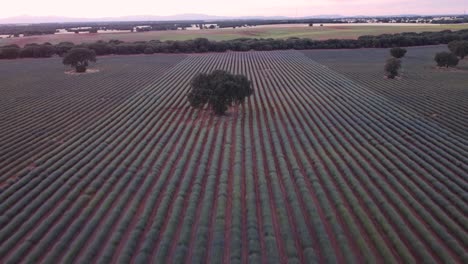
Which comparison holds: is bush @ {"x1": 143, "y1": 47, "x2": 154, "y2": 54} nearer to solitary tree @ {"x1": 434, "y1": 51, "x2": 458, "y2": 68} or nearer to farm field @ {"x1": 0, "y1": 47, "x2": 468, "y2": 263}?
farm field @ {"x1": 0, "y1": 47, "x2": 468, "y2": 263}

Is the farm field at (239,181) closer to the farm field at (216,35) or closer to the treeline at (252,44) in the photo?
the treeline at (252,44)

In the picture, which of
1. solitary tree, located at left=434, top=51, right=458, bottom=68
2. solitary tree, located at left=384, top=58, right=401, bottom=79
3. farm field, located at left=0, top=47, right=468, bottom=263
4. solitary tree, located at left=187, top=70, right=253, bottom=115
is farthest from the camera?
solitary tree, located at left=434, top=51, right=458, bottom=68

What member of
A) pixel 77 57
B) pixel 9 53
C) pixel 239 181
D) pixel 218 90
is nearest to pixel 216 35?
Result: pixel 9 53

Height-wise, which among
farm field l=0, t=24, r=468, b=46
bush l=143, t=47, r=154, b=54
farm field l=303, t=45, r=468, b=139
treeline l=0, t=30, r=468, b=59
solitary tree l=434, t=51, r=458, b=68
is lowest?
farm field l=303, t=45, r=468, b=139

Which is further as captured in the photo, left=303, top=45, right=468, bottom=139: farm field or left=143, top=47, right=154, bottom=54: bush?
left=143, top=47, right=154, bottom=54: bush

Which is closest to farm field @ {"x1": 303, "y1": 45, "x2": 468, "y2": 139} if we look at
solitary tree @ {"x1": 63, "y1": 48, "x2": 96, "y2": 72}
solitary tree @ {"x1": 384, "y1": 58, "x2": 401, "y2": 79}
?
solitary tree @ {"x1": 384, "y1": 58, "x2": 401, "y2": 79}
